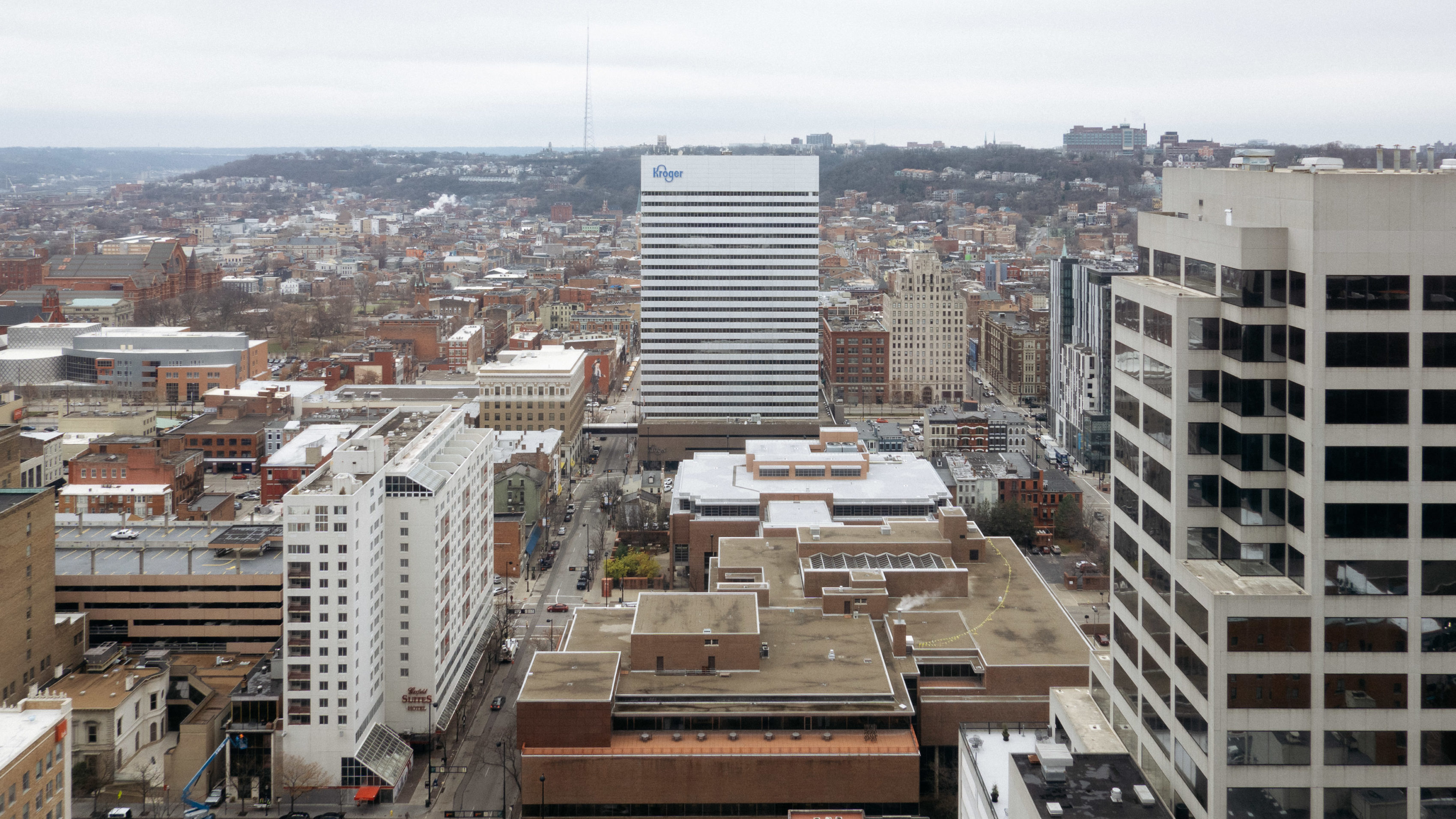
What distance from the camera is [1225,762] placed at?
779 inches

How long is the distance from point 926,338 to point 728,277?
3127 cm

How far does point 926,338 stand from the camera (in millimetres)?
123438

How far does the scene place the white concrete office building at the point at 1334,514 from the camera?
19281mm

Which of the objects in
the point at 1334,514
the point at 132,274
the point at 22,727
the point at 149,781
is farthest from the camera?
the point at 132,274

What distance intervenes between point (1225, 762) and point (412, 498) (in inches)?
1280

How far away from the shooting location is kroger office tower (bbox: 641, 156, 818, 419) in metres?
98.4

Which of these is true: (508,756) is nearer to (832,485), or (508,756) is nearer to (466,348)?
(832,485)

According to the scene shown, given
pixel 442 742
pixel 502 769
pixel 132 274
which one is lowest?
pixel 502 769

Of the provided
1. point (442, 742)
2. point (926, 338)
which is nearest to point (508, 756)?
point (442, 742)

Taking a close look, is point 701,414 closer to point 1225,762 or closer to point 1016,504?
point 1016,504

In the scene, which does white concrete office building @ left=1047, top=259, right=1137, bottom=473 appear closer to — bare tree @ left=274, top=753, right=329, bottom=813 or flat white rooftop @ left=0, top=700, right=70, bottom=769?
bare tree @ left=274, top=753, right=329, bottom=813

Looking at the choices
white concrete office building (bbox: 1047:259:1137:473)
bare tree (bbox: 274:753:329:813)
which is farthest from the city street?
white concrete office building (bbox: 1047:259:1137:473)

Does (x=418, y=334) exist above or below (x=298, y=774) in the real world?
above

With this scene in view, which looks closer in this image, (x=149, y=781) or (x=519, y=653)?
(x=149, y=781)
